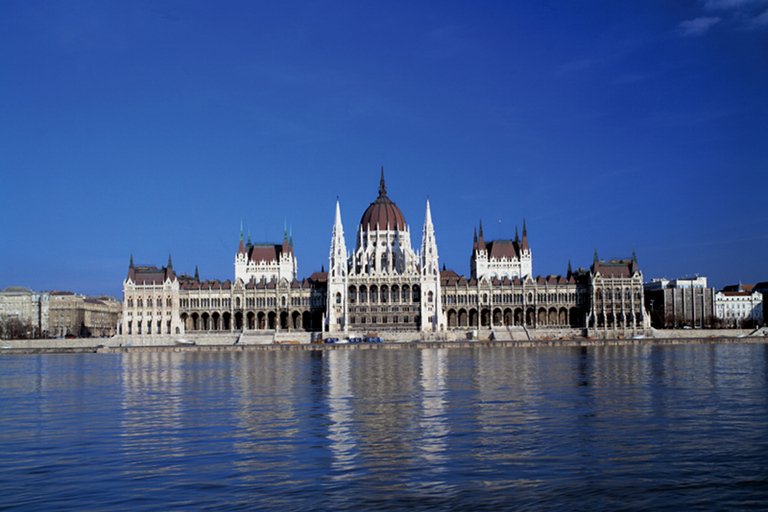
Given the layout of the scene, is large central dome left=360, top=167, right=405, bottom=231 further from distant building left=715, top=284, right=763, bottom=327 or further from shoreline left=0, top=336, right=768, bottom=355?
distant building left=715, top=284, right=763, bottom=327

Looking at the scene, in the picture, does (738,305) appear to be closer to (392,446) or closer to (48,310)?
(48,310)

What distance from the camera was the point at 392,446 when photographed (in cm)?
2716

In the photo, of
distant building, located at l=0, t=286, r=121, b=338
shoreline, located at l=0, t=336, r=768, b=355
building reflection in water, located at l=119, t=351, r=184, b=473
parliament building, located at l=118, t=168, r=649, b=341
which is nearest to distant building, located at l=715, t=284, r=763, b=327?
parliament building, located at l=118, t=168, r=649, b=341

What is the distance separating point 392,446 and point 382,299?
112350 mm

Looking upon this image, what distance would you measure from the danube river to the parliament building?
86750mm

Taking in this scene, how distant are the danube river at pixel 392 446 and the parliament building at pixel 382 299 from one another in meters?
86.8

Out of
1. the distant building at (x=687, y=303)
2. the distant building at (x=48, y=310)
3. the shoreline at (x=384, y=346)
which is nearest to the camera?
the shoreline at (x=384, y=346)

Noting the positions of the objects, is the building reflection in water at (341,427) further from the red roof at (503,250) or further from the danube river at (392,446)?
the red roof at (503,250)

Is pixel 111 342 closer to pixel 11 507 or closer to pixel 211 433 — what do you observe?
pixel 211 433

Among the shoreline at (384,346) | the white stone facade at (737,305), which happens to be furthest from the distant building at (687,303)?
the shoreline at (384,346)

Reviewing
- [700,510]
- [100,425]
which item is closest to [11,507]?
[100,425]

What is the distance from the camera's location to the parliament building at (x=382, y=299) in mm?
138250

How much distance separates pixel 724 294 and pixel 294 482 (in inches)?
7169

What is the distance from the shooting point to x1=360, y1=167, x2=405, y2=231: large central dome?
150m
